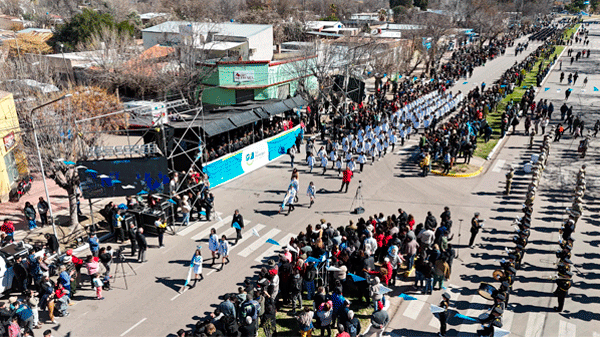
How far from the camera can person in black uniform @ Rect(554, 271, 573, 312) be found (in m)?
11.9

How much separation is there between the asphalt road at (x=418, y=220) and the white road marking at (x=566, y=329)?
3 cm

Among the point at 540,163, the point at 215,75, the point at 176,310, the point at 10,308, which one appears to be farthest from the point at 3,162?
the point at 540,163

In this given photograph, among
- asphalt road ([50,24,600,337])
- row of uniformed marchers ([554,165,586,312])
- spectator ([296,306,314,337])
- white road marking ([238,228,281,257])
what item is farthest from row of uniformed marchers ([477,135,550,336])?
white road marking ([238,228,281,257])

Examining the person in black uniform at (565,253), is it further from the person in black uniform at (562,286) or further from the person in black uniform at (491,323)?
the person in black uniform at (491,323)

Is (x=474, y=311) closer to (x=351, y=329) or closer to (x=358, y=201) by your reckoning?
(x=351, y=329)

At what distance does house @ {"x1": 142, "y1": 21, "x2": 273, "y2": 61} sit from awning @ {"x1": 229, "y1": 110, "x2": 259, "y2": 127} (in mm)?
19256

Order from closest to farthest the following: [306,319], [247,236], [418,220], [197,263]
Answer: [306,319]
[197,263]
[247,236]
[418,220]

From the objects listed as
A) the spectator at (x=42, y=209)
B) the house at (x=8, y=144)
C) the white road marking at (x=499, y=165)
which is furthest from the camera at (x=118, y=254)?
the white road marking at (x=499, y=165)

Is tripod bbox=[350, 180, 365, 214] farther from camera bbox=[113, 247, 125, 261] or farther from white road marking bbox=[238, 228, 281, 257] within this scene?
camera bbox=[113, 247, 125, 261]

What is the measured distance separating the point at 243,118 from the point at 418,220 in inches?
394

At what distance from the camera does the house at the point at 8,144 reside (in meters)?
20.4

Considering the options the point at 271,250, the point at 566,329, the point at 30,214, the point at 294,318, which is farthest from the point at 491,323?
the point at 30,214

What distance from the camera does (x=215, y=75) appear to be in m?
33.9

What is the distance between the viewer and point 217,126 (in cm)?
2044
